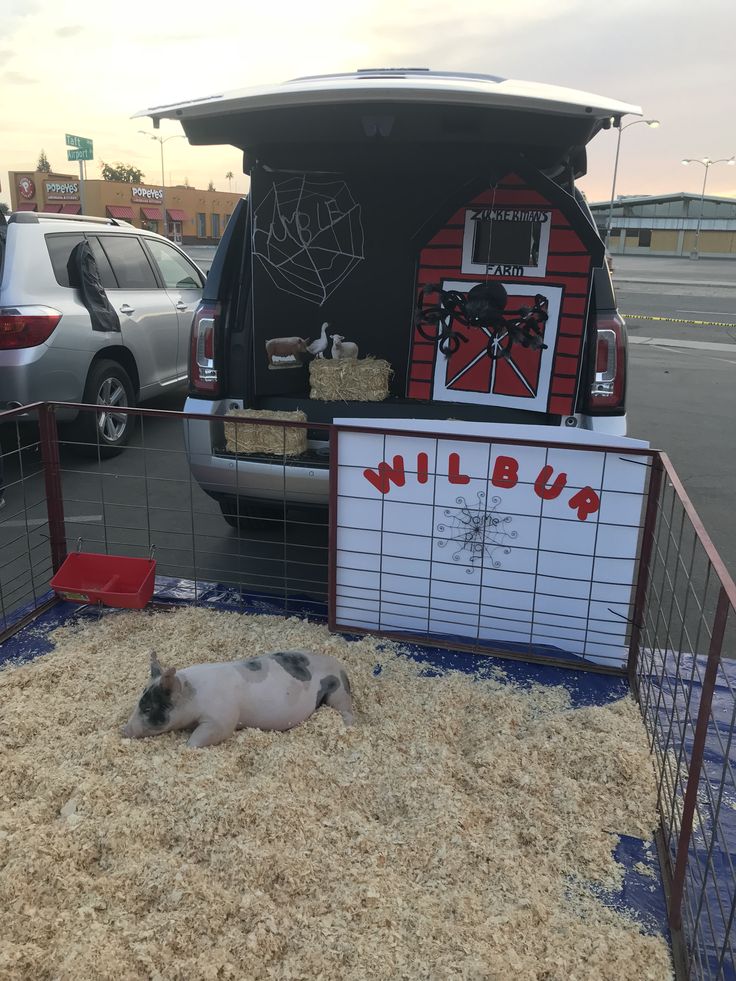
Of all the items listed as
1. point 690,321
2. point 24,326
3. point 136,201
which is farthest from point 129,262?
point 136,201

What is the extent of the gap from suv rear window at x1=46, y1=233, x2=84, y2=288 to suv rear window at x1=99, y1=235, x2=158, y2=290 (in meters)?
0.61

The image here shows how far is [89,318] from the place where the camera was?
664 centimetres

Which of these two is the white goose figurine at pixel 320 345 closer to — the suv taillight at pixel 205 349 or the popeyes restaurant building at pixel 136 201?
the suv taillight at pixel 205 349

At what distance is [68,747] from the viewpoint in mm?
2842

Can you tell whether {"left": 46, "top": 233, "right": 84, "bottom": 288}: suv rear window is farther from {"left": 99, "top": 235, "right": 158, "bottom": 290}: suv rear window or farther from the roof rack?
{"left": 99, "top": 235, "right": 158, "bottom": 290}: suv rear window

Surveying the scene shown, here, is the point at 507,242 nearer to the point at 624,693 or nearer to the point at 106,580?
the point at 624,693

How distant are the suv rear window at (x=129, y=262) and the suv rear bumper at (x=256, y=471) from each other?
12.3 ft

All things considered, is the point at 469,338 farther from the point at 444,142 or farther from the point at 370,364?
the point at 444,142

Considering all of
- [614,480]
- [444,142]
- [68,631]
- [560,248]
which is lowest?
[68,631]

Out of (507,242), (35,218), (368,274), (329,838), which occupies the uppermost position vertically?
(35,218)

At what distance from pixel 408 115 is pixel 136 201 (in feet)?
187

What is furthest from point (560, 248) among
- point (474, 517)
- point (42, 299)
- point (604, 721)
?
point (42, 299)

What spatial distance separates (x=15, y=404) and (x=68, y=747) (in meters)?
3.92

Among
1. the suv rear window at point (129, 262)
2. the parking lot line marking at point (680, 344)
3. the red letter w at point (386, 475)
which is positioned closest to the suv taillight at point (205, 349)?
the red letter w at point (386, 475)
